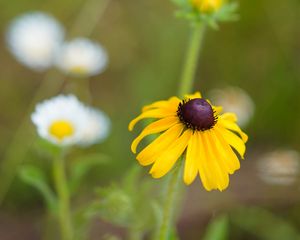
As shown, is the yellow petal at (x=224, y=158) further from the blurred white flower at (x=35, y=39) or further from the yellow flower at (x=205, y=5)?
the blurred white flower at (x=35, y=39)

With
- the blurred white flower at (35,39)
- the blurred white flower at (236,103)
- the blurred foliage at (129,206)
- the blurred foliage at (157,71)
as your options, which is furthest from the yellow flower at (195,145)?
the blurred white flower at (35,39)

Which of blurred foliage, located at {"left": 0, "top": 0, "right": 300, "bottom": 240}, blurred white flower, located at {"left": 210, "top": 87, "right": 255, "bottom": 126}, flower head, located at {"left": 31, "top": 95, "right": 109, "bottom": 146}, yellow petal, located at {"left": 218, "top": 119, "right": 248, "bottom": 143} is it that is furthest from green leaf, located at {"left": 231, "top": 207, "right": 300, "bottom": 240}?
yellow petal, located at {"left": 218, "top": 119, "right": 248, "bottom": 143}

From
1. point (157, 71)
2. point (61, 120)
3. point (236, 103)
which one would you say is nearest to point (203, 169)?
point (61, 120)

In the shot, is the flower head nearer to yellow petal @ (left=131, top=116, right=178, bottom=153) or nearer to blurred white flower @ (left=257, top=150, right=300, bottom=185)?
yellow petal @ (left=131, top=116, right=178, bottom=153)

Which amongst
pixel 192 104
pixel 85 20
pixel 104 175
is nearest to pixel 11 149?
pixel 104 175

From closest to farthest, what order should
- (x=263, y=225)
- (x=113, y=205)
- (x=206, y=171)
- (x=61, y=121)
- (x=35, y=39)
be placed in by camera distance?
(x=206, y=171), (x=113, y=205), (x=61, y=121), (x=263, y=225), (x=35, y=39)

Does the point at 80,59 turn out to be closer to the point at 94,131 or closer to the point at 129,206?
the point at 94,131
